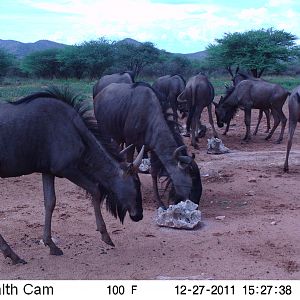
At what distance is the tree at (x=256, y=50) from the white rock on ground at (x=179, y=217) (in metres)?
32.5

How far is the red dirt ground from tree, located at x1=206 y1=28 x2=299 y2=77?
98.2 feet

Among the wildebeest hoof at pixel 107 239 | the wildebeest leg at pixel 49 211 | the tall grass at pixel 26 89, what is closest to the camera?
the wildebeest leg at pixel 49 211

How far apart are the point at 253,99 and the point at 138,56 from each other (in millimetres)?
33085

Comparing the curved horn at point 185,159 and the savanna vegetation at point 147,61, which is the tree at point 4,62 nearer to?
the savanna vegetation at point 147,61

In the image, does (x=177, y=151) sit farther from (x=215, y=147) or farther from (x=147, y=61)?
(x=147, y=61)

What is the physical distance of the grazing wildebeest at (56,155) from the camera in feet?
18.8

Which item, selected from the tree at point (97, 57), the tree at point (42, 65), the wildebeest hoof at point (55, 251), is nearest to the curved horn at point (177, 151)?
the wildebeest hoof at point (55, 251)

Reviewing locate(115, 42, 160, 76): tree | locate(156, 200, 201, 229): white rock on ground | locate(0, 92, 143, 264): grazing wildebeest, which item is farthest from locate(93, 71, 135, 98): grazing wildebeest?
locate(115, 42, 160, 76): tree

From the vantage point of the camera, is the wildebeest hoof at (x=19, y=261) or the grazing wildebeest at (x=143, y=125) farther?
the grazing wildebeest at (x=143, y=125)

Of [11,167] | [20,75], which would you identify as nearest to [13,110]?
[11,167]

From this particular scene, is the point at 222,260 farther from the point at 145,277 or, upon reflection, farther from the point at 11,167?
the point at 11,167

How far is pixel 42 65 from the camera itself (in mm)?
51688

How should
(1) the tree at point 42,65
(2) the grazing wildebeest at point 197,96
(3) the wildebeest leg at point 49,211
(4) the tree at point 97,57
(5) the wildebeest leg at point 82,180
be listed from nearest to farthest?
1. (5) the wildebeest leg at point 82,180
2. (3) the wildebeest leg at point 49,211
3. (2) the grazing wildebeest at point 197,96
4. (4) the tree at point 97,57
5. (1) the tree at point 42,65

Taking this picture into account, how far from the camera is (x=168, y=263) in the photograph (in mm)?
5738
